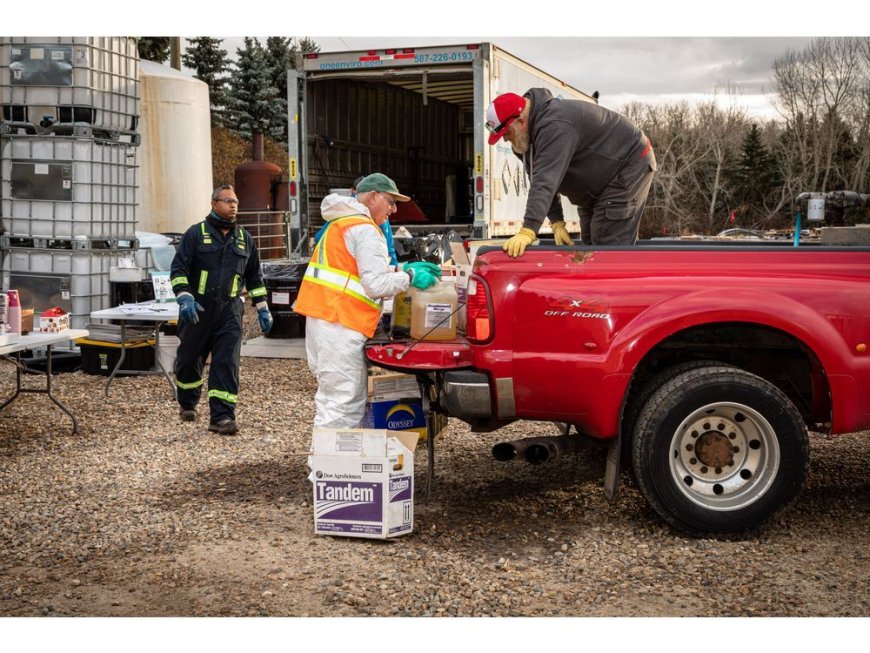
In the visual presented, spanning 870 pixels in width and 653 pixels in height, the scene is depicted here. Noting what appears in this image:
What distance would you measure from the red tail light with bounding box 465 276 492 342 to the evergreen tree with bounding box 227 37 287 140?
35.5 metres

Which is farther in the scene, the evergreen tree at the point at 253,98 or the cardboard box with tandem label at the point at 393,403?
the evergreen tree at the point at 253,98

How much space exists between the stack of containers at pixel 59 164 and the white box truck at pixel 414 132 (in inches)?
94.0

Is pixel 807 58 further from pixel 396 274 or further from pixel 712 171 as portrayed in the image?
pixel 396 274

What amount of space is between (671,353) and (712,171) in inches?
1826

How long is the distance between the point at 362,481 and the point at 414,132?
11.5 meters

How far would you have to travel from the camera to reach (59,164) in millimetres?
10438

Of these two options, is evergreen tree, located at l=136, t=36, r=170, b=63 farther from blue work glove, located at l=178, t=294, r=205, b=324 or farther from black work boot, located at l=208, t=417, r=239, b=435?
black work boot, located at l=208, t=417, r=239, b=435

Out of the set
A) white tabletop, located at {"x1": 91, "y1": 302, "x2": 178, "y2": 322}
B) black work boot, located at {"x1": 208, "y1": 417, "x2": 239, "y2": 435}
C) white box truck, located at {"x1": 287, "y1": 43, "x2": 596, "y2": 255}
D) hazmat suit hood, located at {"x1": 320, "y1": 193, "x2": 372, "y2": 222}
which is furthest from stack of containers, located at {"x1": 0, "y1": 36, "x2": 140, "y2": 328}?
hazmat suit hood, located at {"x1": 320, "y1": 193, "x2": 372, "y2": 222}

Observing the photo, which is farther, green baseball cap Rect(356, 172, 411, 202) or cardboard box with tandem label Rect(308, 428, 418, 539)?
green baseball cap Rect(356, 172, 411, 202)

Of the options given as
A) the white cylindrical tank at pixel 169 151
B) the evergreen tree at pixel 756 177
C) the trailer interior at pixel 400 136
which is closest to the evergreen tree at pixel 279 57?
the evergreen tree at pixel 756 177

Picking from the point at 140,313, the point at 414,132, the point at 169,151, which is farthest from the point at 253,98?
the point at 140,313

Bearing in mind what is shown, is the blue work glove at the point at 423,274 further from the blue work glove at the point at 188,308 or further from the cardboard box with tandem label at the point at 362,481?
the blue work glove at the point at 188,308

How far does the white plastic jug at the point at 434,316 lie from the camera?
17.5 ft

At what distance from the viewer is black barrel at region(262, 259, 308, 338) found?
1124 centimetres
